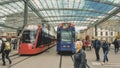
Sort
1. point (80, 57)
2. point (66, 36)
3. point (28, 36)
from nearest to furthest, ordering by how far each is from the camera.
Result: point (80, 57) → point (28, 36) → point (66, 36)

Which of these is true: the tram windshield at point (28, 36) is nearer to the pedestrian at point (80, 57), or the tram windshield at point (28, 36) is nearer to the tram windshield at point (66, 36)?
the tram windshield at point (66, 36)

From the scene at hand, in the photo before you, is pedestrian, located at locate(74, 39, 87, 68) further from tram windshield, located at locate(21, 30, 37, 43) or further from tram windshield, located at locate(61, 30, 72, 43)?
tram windshield, located at locate(61, 30, 72, 43)

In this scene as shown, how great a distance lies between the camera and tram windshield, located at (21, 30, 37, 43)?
32.0 metres

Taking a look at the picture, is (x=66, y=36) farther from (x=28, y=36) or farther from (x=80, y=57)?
(x=80, y=57)

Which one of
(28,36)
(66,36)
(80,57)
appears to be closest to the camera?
(80,57)

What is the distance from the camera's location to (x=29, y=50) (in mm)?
31766

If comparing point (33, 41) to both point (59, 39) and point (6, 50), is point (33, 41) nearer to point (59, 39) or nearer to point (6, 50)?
point (59, 39)

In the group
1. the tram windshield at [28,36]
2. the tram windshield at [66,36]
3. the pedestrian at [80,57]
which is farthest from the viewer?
the tram windshield at [66,36]

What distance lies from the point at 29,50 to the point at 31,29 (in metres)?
2.34

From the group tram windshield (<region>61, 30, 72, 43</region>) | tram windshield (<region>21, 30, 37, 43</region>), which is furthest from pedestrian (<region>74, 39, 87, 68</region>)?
tram windshield (<region>61, 30, 72, 43</region>)

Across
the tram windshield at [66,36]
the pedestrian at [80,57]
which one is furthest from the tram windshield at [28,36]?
the pedestrian at [80,57]

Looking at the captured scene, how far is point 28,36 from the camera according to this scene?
32062mm

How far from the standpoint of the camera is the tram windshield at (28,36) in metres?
32.0

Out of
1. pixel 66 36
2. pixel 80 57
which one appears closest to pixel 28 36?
pixel 66 36
